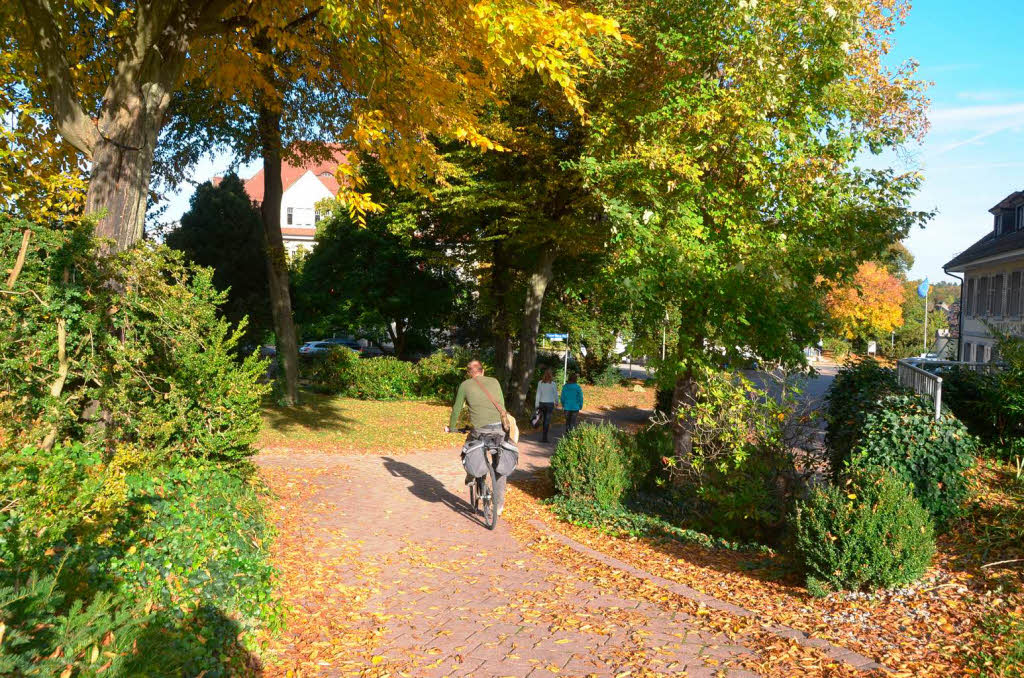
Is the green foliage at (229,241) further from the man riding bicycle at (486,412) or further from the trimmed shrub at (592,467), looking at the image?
the man riding bicycle at (486,412)

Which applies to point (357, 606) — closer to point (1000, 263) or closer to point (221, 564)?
point (221, 564)

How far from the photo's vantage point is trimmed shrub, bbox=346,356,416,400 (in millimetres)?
24359

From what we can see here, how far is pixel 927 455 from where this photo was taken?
24.1ft

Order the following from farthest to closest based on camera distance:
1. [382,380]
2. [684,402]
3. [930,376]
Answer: [382,380] < [684,402] < [930,376]

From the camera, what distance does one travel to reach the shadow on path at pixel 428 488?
9.88m

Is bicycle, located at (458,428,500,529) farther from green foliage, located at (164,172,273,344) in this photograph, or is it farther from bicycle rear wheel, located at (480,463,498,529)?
green foliage, located at (164,172,273,344)

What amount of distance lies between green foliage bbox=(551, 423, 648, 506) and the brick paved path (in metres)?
1.72

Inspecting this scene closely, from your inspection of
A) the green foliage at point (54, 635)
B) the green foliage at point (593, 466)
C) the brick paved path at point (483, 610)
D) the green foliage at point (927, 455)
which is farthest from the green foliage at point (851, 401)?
the green foliage at point (54, 635)

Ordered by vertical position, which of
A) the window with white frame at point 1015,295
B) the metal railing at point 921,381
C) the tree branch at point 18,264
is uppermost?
the window with white frame at point 1015,295

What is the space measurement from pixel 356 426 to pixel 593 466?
816cm

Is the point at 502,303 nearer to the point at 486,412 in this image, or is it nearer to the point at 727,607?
the point at 486,412

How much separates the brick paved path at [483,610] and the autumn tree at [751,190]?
12.1ft

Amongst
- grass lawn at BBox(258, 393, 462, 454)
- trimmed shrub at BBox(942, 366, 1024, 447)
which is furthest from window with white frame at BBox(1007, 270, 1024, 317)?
grass lawn at BBox(258, 393, 462, 454)

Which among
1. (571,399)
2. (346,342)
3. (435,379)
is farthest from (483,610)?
(346,342)
